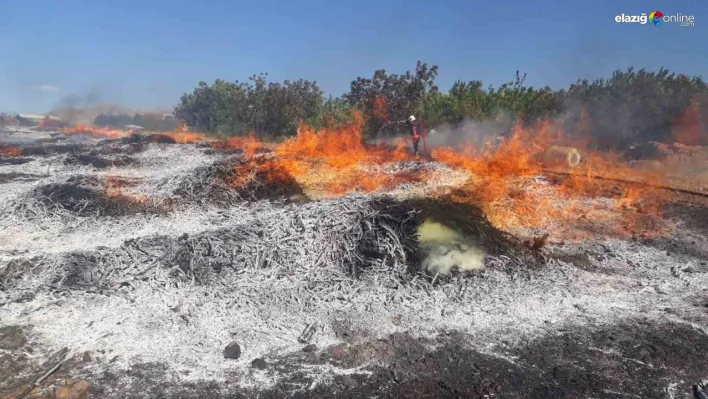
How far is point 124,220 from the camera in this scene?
956 centimetres

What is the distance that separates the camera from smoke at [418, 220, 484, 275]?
7.75 metres

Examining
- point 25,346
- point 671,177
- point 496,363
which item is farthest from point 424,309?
point 671,177

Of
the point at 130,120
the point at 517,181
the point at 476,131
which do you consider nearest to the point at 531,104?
the point at 476,131

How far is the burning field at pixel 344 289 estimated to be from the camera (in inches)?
201

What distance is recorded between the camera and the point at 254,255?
7547 mm

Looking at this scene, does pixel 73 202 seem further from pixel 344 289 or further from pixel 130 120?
pixel 130 120

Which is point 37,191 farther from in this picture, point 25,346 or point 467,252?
point 467,252

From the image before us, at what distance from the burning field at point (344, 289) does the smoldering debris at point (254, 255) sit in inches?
1.4

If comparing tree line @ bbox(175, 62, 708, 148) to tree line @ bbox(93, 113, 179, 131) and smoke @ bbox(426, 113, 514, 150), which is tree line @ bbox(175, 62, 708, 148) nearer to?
smoke @ bbox(426, 113, 514, 150)

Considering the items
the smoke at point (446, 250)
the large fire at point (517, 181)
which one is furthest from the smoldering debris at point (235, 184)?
the smoke at point (446, 250)

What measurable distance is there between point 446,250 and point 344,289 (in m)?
2.31

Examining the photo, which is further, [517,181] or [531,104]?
[531,104]

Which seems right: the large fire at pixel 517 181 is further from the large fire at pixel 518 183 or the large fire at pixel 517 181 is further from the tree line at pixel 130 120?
the tree line at pixel 130 120

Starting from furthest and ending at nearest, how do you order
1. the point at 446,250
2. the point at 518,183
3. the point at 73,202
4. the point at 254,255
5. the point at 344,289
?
the point at 518,183
the point at 73,202
the point at 446,250
the point at 254,255
the point at 344,289
